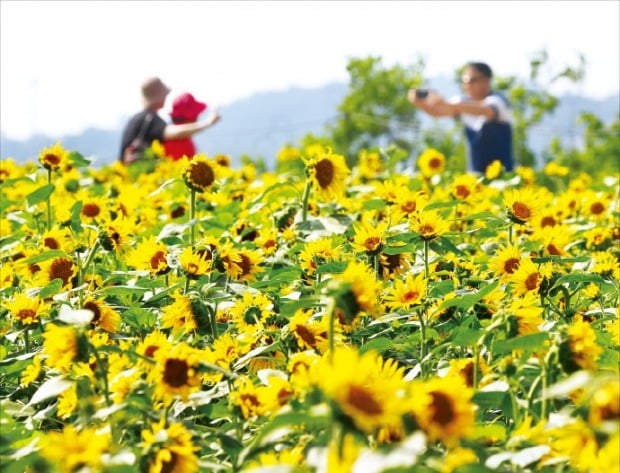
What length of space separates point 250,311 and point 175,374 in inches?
23.2

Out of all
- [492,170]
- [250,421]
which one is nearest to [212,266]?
[250,421]

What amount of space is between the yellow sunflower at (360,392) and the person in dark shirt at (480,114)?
17.5 feet

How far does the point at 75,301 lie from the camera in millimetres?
2059

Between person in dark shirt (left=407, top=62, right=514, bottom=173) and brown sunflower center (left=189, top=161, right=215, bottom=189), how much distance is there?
377 centimetres

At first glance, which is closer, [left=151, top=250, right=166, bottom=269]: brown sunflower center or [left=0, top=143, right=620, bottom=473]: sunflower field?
[left=0, top=143, right=620, bottom=473]: sunflower field

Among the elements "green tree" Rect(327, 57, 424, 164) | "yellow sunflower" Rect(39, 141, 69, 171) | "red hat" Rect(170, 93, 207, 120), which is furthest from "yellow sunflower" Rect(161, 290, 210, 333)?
"green tree" Rect(327, 57, 424, 164)

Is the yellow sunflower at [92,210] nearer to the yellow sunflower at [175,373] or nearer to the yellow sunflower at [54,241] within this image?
the yellow sunflower at [54,241]

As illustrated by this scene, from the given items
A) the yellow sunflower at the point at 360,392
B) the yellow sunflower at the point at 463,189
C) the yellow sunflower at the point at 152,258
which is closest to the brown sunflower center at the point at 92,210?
the yellow sunflower at the point at 152,258

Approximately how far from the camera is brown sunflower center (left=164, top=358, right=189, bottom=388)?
1.46m

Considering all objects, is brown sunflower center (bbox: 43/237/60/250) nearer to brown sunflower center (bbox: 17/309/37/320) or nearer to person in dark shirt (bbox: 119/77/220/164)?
brown sunflower center (bbox: 17/309/37/320)

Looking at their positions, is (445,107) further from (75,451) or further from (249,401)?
(75,451)

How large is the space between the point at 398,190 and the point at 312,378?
1739mm

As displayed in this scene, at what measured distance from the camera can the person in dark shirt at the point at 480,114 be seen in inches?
255

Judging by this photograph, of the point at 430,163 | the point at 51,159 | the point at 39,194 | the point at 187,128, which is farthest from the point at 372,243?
the point at 187,128
